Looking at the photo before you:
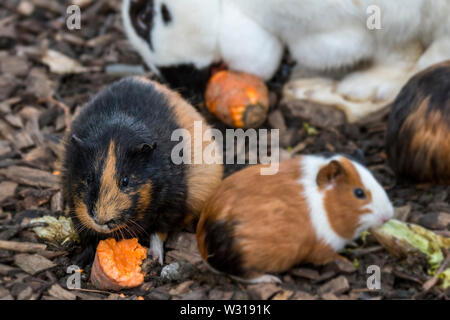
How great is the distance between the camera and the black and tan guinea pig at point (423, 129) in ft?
12.1

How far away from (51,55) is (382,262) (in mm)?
3651

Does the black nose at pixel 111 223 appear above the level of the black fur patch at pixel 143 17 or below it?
below

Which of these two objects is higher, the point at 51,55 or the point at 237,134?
the point at 51,55

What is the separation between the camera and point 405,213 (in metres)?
3.77

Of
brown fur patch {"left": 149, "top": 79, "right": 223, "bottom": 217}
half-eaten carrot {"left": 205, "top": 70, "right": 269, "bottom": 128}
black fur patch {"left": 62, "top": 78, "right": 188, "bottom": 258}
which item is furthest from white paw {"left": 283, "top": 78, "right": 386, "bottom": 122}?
black fur patch {"left": 62, "top": 78, "right": 188, "bottom": 258}

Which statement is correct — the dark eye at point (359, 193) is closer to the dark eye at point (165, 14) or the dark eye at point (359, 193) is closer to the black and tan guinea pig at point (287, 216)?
the black and tan guinea pig at point (287, 216)

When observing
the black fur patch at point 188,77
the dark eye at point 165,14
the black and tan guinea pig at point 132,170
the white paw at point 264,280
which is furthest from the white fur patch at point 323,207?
the dark eye at point 165,14

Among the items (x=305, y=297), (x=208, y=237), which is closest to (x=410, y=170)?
(x=305, y=297)

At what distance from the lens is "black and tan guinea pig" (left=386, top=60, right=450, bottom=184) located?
12.1 ft

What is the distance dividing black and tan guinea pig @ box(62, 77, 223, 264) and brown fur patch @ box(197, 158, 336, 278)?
1.06 ft

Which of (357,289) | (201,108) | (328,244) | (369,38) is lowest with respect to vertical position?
(357,289)

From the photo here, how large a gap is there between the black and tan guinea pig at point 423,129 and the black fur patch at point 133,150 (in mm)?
1469

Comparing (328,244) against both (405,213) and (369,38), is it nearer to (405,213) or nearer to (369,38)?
(405,213)

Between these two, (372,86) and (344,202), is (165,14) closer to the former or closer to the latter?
(372,86)
